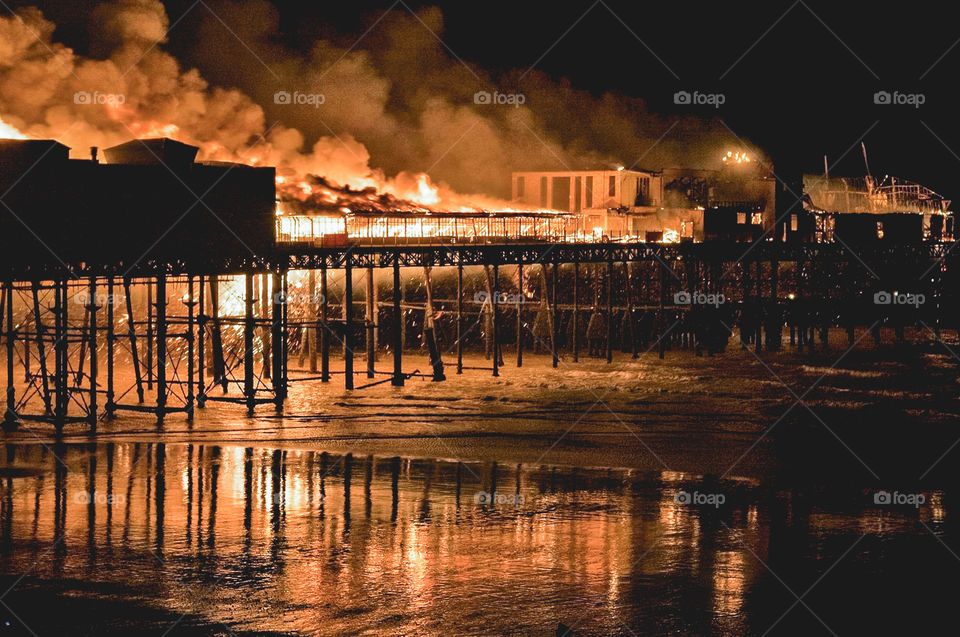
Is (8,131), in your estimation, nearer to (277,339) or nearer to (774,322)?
(277,339)

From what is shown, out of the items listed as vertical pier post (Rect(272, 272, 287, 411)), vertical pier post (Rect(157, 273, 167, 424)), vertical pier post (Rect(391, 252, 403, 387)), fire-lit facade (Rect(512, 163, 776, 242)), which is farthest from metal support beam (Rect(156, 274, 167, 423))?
fire-lit facade (Rect(512, 163, 776, 242))

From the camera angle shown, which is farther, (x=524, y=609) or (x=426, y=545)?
(x=426, y=545)

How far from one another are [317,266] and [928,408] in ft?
55.1

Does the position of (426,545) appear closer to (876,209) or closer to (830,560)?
(830,560)

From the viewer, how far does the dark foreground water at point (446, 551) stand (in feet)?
47.2

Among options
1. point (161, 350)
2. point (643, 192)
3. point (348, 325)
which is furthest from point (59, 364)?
point (643, 192)

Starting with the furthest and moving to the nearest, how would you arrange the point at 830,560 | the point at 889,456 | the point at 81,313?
the point at 81,313
the point at 889,456
the point at 830,560

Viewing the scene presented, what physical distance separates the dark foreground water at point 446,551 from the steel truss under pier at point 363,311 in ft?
19.3

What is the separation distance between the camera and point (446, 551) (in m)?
17.0

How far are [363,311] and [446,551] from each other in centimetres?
3168

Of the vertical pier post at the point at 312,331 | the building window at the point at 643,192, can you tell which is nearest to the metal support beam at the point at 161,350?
the vertical pier post at the point at 312,331

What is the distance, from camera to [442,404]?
31.4 meters

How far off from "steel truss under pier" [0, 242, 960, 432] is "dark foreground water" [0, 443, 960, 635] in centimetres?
588

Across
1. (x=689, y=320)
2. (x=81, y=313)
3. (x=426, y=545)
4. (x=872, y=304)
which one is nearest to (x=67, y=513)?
(x=426, y=545)
